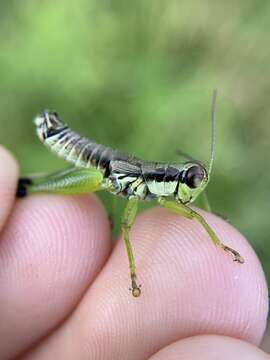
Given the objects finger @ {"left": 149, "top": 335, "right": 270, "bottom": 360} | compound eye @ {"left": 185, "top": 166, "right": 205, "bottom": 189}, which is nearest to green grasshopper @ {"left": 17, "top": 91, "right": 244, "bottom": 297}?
compound eye @ {"left": 185, "top": 166, "right": 205, "bottom": 189}

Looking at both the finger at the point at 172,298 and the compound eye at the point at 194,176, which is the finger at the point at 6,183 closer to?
the finger at the point at 172,298

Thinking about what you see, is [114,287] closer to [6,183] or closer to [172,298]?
[172,298]

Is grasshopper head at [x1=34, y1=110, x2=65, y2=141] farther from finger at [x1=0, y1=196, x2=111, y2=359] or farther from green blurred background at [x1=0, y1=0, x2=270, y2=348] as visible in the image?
green blurred background at [x1=0, y1=0, x2=270, y2=348]

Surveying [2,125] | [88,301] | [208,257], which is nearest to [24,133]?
[2,125]

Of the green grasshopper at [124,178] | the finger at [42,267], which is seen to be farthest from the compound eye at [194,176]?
the finger at [42,267]

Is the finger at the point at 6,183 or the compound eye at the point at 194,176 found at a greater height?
the compound eye at the point at 194,176

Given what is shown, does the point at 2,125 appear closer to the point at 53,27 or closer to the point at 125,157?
the point at 53,27

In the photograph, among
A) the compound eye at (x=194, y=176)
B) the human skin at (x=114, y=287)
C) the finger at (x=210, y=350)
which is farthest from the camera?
the compound eye at (x=194, y=176)
